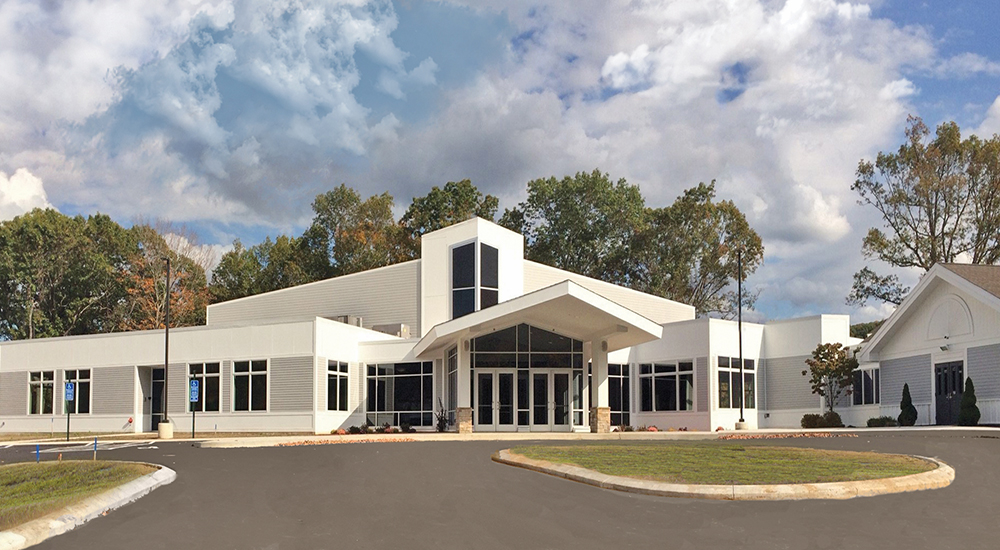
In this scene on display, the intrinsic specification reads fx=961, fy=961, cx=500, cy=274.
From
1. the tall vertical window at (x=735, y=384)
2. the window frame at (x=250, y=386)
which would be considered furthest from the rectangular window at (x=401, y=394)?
the tall vertical window at (x=735, y=384)

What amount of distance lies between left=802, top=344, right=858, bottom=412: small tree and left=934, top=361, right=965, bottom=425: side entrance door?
12.9ft

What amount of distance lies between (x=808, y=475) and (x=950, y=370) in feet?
71.3

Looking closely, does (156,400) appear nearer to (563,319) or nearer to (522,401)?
(522,401)

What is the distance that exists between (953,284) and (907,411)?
4791mm

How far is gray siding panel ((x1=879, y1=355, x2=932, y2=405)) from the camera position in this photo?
33875 millimetres

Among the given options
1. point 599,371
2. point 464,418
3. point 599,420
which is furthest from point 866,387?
point 464,418

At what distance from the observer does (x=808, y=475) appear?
1367 centimetres

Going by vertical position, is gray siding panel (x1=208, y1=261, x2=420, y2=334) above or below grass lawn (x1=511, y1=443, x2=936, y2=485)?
above

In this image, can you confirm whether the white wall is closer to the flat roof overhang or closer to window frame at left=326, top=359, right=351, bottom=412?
window frame at left=326, top=359, right=351, bottom=412

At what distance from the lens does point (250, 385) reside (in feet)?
127

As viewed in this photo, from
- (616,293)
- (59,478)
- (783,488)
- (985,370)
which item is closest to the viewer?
(783,488)

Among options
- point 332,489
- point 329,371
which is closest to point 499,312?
point 329,371

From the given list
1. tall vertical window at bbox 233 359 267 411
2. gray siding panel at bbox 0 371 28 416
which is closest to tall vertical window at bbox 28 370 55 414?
gray siding panel at bbox 0 371 28 416

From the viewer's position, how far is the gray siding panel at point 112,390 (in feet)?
135
